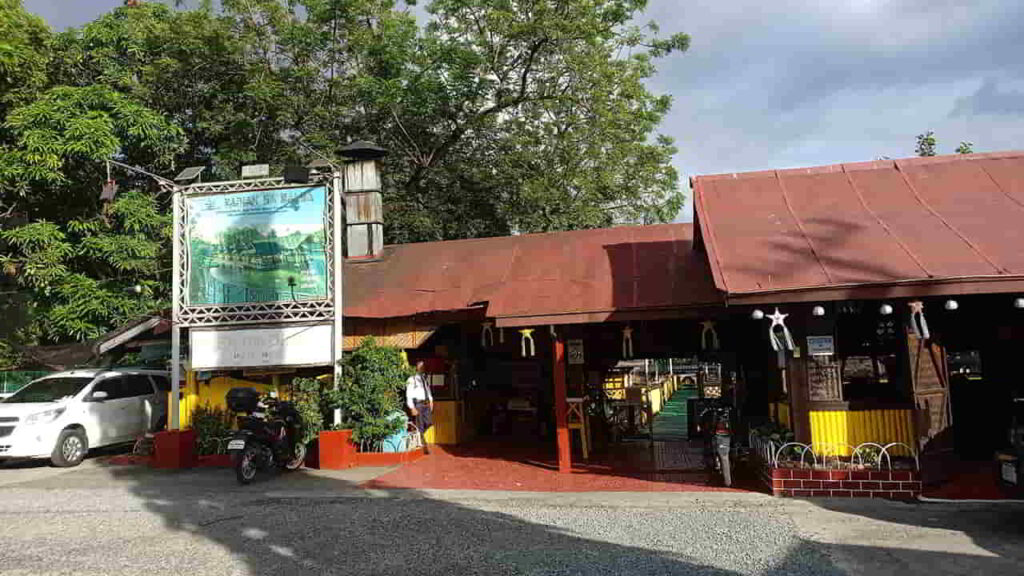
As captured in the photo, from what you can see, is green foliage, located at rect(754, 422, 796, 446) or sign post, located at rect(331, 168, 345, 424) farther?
sign post, located at rect(331, 168, 345, 424)

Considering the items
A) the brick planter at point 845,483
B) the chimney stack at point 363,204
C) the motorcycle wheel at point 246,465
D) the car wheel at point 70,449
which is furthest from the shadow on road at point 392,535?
the chimney stack at point 363,204

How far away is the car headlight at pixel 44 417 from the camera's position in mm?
11789

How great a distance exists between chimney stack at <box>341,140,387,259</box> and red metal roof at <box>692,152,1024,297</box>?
267 inches

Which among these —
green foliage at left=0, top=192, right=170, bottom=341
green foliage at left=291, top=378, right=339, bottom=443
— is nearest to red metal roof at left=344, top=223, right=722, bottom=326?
green foliage at left=291, top=378, right=339, bottom=443

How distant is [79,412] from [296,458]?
445cm

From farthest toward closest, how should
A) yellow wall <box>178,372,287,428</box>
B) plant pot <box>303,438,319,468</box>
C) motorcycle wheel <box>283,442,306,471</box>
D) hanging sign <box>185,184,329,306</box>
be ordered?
yellow wall <box>178,372,287,428</box> < hanging sign <box>185,184,329,306</box> < plant pot <box>303,438,319,468</box> < motorcycle wheel <box>283,442,306,471</box>

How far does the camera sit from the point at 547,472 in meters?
10.2

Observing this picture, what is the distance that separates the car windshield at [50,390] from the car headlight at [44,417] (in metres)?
0.44

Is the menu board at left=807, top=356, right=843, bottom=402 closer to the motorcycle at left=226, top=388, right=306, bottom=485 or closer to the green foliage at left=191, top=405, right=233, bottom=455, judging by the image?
the motorcycle at left=226, top=388, right=306, bottom=485

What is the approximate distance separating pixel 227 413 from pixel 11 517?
4514mm

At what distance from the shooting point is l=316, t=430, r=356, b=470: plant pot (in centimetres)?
1091

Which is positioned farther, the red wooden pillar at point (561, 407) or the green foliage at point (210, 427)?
the green foliage at point (210, 427)

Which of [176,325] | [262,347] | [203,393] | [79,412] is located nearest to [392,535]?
[262,347]

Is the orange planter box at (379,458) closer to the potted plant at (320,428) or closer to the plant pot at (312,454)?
the potted plant at (320,428)
